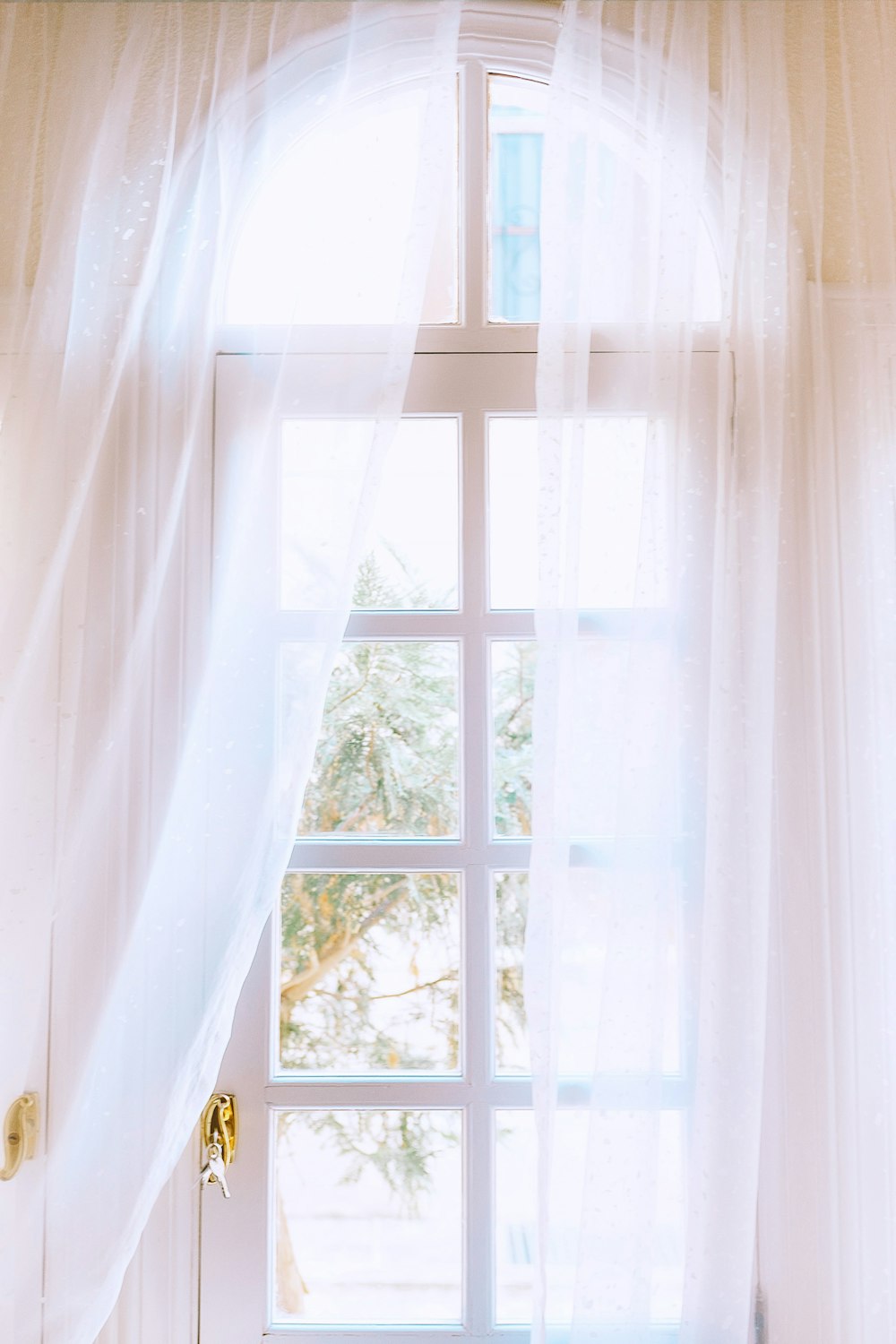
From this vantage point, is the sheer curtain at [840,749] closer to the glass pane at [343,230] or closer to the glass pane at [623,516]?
the glass pane at [623,516]

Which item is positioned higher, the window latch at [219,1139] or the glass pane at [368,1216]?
the window latch at [219,1139]

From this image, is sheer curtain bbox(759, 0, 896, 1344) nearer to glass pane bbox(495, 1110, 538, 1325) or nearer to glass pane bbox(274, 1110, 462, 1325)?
glass pane bbox(495, 1110, 538, 1325)

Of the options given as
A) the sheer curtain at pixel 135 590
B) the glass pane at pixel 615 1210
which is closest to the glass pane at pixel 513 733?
the sheer curtain at pixel 135 590

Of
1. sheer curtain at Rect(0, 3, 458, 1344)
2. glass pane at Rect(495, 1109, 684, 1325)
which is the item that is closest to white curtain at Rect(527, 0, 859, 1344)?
glass pane at Rect(495, 1109, 684, 1325)

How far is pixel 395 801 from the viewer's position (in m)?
1.39

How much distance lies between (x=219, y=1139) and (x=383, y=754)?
1.85 feet

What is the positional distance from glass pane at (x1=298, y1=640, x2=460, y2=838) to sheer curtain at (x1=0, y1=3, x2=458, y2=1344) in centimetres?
14

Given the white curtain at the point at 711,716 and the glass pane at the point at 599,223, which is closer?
the white curtain at the point at 711,716

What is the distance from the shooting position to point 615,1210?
3.88 ft

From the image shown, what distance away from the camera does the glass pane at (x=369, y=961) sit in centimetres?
138

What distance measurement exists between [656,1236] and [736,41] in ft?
5.25

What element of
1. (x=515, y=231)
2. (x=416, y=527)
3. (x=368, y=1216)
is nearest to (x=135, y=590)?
(x=416, y=527)

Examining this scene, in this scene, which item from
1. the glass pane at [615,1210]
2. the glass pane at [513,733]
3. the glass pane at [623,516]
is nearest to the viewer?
the glass pane at [615,1210]

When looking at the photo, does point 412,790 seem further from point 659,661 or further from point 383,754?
point 659,661
